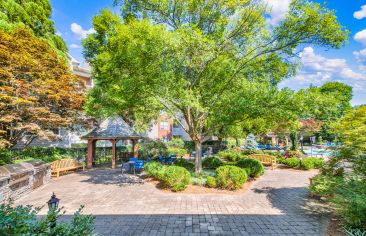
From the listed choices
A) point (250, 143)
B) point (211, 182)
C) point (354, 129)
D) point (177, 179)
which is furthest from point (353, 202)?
point (250, 143)

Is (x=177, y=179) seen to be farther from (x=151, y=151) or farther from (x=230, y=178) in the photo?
(x=151, y=151)

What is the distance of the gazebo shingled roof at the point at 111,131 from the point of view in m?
16.7

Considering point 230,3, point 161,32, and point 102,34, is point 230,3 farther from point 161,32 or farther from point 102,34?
point 102,34

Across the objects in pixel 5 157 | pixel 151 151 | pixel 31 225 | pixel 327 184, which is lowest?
pixel 327 184

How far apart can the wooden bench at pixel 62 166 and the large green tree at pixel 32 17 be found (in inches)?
418

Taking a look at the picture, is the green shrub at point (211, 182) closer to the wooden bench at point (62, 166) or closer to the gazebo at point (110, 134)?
the gazebo at point (110, 134)

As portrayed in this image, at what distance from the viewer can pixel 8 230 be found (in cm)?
270

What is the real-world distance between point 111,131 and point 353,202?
15.4m

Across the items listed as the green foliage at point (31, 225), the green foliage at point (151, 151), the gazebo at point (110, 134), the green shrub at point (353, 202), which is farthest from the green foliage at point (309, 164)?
the green foliage at point (31, 225)

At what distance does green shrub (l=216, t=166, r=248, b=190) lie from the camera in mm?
10133

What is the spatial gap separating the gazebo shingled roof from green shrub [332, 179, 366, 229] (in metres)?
14.2

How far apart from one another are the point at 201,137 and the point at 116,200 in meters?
6.12

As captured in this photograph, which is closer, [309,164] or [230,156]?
[309,164]

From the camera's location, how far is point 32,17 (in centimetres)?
1980
